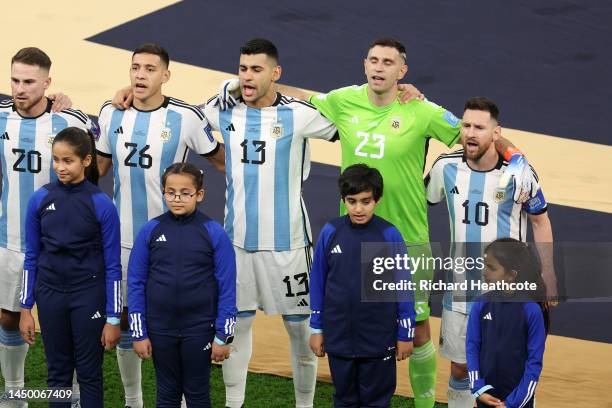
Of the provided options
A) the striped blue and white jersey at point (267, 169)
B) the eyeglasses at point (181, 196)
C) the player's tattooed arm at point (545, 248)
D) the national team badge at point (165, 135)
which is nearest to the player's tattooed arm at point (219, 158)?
the striped blue and white jersey at point (267, 169)

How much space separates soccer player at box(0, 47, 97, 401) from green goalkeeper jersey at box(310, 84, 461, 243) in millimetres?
1628

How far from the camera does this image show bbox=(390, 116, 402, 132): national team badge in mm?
7750

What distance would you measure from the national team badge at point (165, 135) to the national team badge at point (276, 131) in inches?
23.9

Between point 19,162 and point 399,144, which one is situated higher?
point 399,144

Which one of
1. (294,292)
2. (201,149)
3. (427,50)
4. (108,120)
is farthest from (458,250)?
(427,50)

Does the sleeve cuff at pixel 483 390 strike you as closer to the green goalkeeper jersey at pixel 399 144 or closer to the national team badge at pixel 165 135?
the green goalkeeper jersey at pixel 399 144

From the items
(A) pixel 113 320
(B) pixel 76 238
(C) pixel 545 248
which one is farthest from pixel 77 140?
(C) pixel 545 248

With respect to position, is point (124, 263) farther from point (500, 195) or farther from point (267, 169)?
point (500, 195)

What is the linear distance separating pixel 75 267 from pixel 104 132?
1057mm

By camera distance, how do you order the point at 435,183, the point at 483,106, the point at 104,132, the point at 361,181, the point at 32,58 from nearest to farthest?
the point at 361,181
the point at 483,106
the point at 435,183
the point at 32,58
the point at 104,132

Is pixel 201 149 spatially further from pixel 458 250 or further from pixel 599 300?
pixel 599 300

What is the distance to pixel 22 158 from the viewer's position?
7969 millimetres

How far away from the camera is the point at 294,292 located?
7895 mm

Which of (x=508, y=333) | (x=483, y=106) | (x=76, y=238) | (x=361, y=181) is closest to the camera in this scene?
(x=508, y=333)
